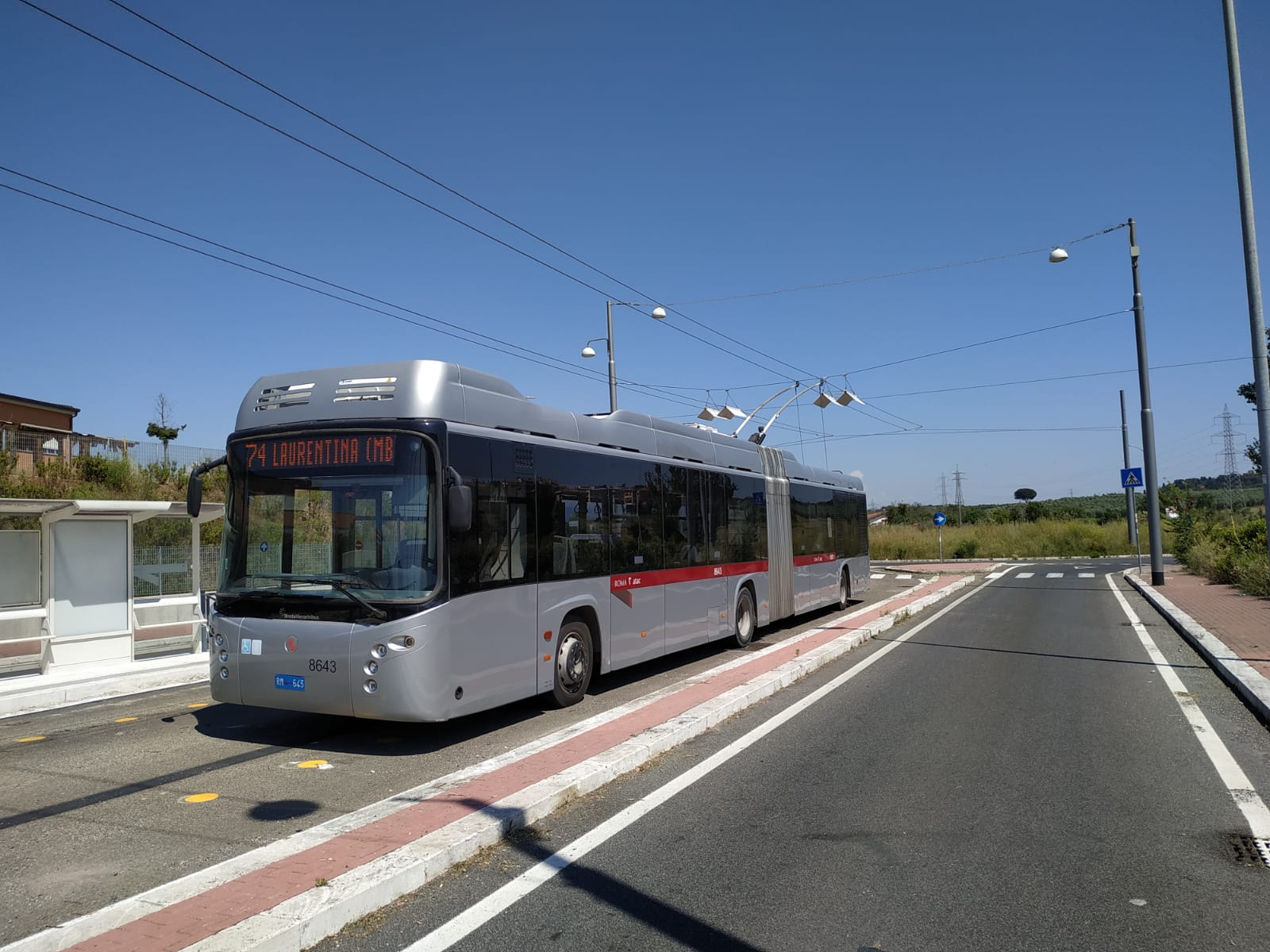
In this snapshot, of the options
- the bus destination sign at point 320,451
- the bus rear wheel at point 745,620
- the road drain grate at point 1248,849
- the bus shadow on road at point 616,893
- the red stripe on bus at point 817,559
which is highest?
the bus destination sign at point 320,451

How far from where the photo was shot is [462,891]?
4.72 meters

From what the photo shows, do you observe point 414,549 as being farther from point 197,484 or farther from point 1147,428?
point 1147,428

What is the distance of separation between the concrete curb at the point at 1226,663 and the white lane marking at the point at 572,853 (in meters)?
4.40

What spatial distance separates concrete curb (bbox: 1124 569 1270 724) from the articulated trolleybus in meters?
6.39

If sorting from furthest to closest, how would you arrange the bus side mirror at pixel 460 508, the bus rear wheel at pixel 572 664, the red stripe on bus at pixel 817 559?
the red stripe on bus at pixel 817 559 → the bus rear wheel at pixel 572 664 → the bus side mirror at pixel 460 508

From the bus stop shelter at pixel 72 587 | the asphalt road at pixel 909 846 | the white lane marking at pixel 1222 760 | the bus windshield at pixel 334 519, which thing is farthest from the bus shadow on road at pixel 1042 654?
the bus stop shelter at pixel 72 587

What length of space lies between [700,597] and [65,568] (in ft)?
27.8

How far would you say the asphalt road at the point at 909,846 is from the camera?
4215mm

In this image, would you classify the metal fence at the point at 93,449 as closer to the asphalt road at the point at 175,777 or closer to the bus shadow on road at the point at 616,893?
the asphalt road at the point at 175,777

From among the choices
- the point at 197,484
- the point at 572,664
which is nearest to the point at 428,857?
the point at 572,664

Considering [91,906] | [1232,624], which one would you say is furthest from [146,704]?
[1232,624]

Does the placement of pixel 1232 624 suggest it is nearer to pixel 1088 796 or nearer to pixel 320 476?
pixel 1088 796

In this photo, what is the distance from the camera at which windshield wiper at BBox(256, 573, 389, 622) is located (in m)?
7.42

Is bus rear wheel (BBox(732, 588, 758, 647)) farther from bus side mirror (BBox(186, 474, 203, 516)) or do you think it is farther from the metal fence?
the metal fence
